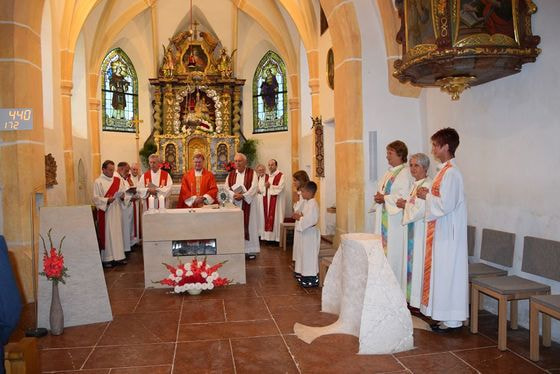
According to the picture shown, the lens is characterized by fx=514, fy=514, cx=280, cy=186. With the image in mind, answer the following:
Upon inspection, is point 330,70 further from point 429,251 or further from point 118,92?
point 118,92

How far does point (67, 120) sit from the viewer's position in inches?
448

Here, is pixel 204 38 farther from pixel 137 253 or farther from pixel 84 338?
pixel 84 338

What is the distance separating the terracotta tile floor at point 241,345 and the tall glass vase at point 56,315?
9cm

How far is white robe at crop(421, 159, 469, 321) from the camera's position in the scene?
4.64 metres

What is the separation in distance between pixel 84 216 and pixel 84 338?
4.05 feet

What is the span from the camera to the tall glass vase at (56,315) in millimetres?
4918

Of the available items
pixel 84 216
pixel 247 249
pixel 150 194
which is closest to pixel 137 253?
pixel 150 194

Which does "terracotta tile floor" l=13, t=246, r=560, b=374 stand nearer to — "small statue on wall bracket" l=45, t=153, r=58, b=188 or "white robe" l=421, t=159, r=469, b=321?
"white robe" l=421, t=159, r=469, b=321

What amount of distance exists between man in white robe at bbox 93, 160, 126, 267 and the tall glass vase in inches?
147

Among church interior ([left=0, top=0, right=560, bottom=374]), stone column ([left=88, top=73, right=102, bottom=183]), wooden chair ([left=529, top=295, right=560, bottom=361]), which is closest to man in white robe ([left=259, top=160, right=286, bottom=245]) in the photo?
church interior ([left=0, top=0, right=560, bottom=374])

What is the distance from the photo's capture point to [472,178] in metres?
5.94

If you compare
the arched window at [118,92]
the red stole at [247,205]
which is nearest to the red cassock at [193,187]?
the red stole at [247,205]

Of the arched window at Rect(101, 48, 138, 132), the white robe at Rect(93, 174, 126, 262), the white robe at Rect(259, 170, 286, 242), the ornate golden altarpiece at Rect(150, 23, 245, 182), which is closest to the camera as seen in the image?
the white robe at Rect(93, 174, 126, 262)

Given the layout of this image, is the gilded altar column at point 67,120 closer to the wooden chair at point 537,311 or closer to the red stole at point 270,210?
the red stole at point 270,210
